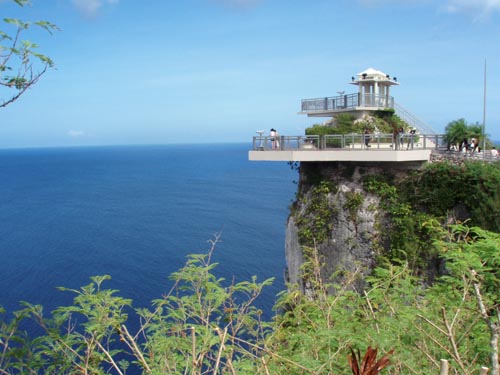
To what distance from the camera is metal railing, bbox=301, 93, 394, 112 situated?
21.9m

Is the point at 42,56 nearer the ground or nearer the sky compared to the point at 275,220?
nearer the sky

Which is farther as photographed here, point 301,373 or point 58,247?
point 58,247

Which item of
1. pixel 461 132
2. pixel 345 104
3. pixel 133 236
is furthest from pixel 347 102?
pixel 133 236

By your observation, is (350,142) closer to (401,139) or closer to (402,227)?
(401,139)

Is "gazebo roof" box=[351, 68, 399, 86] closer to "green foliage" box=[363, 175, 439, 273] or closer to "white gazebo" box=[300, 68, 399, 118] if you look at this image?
"white gazebo" box=[300, 68, 399, 118]

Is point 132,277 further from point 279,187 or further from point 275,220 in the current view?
point 279,187

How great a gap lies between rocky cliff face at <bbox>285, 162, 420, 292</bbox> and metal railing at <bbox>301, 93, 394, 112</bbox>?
581 cm

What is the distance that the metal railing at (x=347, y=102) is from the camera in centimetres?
2186

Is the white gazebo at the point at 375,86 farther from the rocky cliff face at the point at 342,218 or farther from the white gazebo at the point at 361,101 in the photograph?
the rocky cliff face at the point at 342,218

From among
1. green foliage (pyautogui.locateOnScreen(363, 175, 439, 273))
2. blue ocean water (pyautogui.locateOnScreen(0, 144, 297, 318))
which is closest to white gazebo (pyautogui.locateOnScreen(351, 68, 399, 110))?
green foliage (pyautogui.locateOnScreen(363, 175, 439, 273))

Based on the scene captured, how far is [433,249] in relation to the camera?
14656mm

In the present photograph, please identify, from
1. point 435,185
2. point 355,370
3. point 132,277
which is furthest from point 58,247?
point 355,370

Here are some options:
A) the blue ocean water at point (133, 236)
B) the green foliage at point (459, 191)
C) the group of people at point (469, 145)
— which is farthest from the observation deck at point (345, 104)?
the blue ocean water at point (133, 236)

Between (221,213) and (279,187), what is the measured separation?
1006 inches
